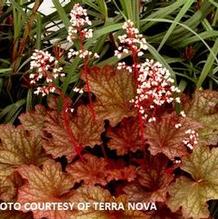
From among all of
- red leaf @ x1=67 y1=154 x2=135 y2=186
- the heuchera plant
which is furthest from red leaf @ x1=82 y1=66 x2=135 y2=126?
red leaf @ x1=67 y1=154 x2=135 y2=186

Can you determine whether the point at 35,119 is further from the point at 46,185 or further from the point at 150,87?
the point at 150,87

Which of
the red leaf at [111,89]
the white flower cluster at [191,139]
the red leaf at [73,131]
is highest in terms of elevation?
the red leaf at [111,89]

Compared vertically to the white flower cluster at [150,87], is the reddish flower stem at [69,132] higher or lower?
lower

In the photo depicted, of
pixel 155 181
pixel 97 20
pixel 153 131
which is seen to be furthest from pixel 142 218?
pixel 97 20

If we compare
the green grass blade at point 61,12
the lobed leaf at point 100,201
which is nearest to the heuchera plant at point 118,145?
the lobed leaf at point 100,201

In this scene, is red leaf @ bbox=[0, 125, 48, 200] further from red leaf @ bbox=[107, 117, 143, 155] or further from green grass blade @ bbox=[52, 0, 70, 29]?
green grass blade @ bbox=[52, 0, 70, 29]

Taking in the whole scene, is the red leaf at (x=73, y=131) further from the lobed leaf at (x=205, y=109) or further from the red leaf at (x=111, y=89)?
the lobed leaf at (x=205, y=109)

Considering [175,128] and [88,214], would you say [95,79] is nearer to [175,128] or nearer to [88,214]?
[175,128]
